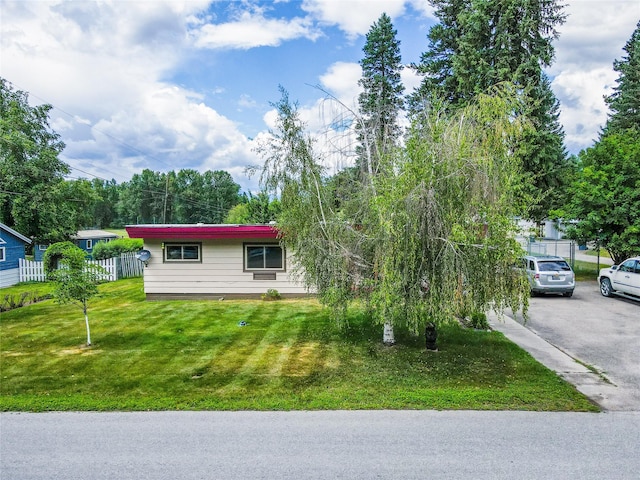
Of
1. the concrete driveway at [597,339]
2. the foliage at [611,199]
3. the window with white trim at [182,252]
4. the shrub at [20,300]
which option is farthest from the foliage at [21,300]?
the foliage at [611,199]

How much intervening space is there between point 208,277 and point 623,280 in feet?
46.5

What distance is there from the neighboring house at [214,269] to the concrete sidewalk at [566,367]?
7056 millimetres

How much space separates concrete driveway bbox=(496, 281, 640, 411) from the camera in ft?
20.8

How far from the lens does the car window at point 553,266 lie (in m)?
13.9

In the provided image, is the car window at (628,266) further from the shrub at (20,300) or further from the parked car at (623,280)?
the shrub at (20,300)

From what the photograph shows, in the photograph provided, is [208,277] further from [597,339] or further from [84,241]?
[84,241]

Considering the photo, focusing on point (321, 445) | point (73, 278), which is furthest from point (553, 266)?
point (73, 278)

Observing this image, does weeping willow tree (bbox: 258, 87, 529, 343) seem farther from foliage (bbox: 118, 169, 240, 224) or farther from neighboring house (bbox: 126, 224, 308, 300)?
foliage (bbox: 118, 169, 240, 224)

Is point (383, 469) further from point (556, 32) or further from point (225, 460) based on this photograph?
point (556, 32)

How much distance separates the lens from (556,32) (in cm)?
2028

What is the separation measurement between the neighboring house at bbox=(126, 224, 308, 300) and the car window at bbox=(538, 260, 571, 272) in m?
8.68

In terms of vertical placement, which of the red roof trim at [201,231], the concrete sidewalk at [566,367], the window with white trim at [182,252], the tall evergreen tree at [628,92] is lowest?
the concrete sidewalk at [566,367]

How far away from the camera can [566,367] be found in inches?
291

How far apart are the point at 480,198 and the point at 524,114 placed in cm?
166
